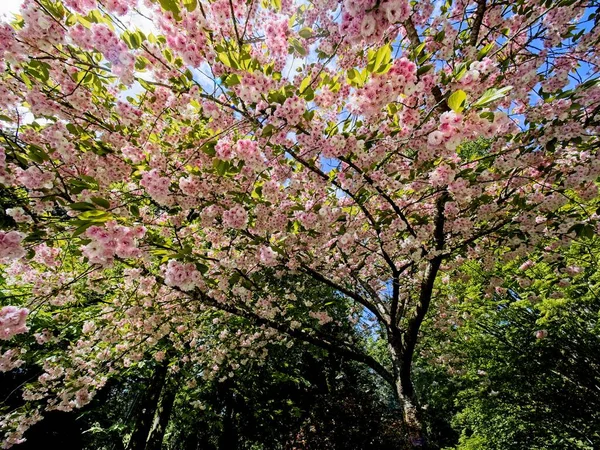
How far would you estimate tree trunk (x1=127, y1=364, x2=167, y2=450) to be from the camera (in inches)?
307

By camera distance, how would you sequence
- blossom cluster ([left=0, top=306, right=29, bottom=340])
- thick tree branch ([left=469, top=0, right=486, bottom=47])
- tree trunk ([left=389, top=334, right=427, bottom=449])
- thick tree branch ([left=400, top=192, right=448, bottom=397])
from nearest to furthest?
blossom cluster ([left=0, top=306, right=29, bottom=340]), thick tree branch ([left=469, top=0, right=486, bottom=47]), thick tree branch ([left=400, top=192, right=448, bottom=397]), tree trunk ([left=389, top=334, right=427, bottom=449])

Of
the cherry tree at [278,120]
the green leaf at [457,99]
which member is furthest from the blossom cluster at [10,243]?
the green leaf at [457,99]

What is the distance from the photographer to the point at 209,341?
9.10 meters

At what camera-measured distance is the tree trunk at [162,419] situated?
8.20m

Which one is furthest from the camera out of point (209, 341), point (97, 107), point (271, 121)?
point (209, 341)

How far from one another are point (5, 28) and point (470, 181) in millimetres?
4347

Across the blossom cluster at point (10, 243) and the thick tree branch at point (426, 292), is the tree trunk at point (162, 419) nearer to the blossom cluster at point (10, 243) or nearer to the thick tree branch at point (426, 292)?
the thick tree branch at point (426, 292)

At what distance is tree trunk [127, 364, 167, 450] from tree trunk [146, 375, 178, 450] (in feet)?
0.81

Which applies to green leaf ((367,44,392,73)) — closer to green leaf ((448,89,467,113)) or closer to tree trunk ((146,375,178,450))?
green leaf ((448,89,467,113))

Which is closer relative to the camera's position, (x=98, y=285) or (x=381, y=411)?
(x=98, y=285)

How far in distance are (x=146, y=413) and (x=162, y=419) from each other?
2.68 feet

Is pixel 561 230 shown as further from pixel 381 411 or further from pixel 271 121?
pixel 381 411

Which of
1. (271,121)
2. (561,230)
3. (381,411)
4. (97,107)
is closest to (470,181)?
(561,230)

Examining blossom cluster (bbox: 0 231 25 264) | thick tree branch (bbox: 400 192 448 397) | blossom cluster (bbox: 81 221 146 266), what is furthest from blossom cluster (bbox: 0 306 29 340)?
thick tree branch (bbox: 400 192 448 397)
